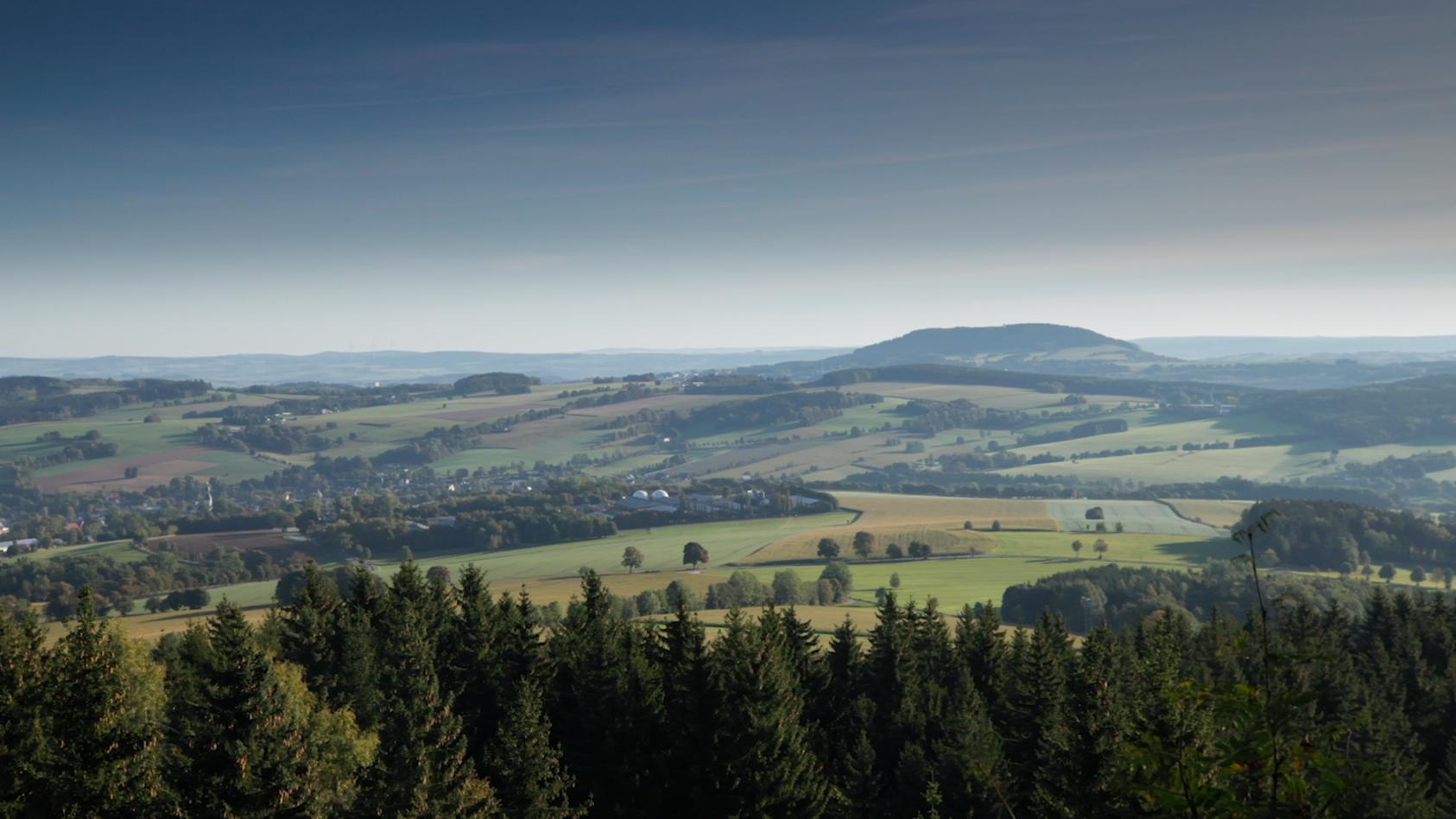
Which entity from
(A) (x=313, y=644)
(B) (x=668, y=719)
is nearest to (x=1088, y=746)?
(B) (x=668, y=719)

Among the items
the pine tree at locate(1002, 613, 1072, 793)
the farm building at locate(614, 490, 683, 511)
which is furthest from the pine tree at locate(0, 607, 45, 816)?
the farm building at locate(614, 490, 683, 511)

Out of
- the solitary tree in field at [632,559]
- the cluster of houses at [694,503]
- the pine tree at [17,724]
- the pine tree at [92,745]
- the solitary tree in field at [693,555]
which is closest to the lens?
the pine tree at [17,724]

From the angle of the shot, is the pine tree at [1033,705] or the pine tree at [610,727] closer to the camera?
the pine tree at [610,727]

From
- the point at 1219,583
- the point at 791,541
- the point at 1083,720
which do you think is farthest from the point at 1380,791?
the point at 791,541

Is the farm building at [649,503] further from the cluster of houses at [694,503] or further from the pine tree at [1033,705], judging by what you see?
the pine tree at [1033,705]

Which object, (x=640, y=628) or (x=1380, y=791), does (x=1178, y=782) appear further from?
(x=640, y=628)

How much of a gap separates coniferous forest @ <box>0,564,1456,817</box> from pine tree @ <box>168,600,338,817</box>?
2.1 inches

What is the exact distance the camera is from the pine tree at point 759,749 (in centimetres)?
3338

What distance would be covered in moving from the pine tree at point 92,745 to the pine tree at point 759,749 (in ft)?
57.4

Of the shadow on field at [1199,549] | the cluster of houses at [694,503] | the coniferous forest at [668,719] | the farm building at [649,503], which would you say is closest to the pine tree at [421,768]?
the coniferous forest at [668,719]

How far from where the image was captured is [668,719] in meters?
37.6

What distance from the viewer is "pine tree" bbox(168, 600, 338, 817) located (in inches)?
951

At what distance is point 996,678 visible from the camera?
171 feet

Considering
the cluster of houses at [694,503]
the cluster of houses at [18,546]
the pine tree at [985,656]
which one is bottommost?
the cluster of houses at [18,546]
